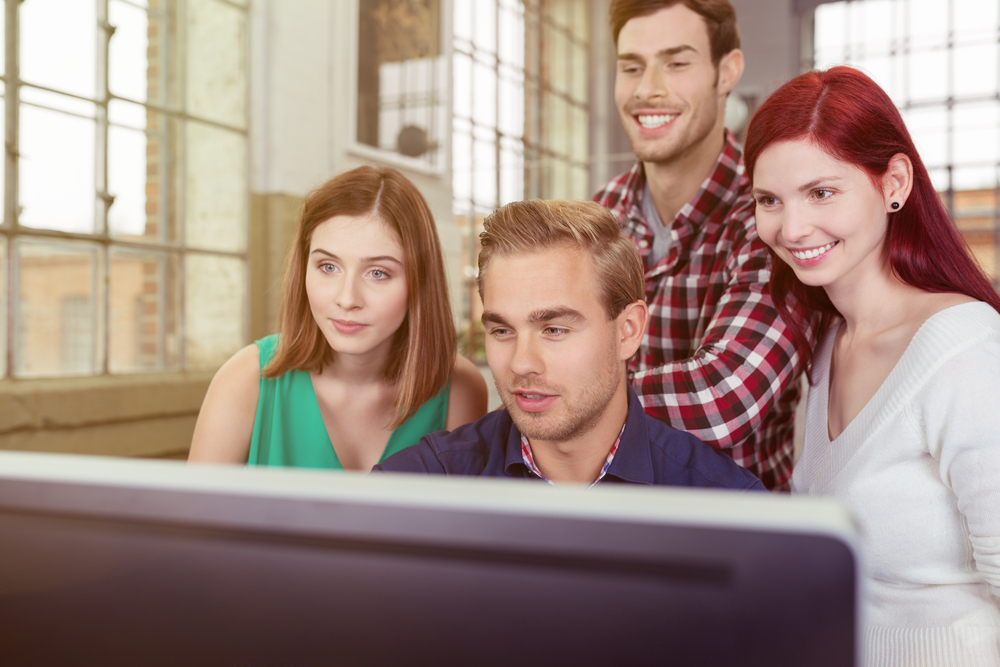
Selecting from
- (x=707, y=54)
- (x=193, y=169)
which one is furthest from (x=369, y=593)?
(x=193, y=169)

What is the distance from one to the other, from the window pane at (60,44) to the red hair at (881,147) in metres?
2.94

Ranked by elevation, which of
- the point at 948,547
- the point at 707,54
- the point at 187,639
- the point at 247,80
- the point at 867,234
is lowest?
the point at 948,547

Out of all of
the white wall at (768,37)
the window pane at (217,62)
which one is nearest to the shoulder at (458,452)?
the window pane at (217,62)

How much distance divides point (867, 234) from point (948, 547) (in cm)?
43

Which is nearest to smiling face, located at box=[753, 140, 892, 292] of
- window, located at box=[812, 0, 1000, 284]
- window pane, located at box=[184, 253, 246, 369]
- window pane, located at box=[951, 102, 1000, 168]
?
window pane, located at box=[184, 253, 246, 369]

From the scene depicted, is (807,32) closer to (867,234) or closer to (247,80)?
(247,80)

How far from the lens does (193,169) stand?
3826mm

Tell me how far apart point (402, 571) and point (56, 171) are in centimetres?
339

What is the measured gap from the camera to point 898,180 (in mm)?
1139

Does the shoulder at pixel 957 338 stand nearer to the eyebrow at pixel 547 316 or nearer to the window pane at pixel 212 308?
the eyebrow at pixel 547 316

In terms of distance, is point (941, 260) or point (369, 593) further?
point (941, 260)

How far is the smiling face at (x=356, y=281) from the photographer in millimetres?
1420

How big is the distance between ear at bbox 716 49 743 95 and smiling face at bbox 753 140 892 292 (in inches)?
22.9

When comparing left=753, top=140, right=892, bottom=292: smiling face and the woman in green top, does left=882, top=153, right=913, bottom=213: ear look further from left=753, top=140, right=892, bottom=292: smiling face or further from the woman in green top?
the woman in green top
